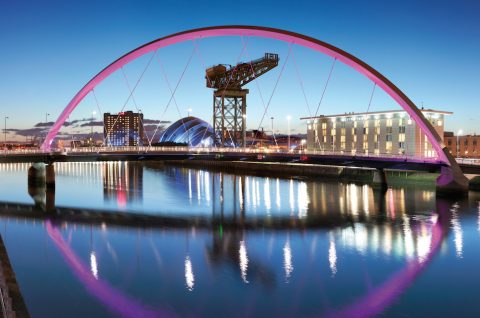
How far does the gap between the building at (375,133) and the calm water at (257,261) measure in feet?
84.7

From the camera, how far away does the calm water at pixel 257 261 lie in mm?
15875

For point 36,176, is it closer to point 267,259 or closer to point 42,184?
point 42,184

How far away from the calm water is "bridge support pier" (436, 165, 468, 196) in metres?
1.53

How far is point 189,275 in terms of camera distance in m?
19.2

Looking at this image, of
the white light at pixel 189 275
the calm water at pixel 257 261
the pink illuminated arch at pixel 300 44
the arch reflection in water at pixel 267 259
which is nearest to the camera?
the calm water at pixel 257 261

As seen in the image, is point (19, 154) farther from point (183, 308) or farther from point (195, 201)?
point (183, 308)

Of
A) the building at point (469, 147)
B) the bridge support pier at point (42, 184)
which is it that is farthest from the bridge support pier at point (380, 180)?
the building at point (469, 147)

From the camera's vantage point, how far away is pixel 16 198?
4325 cm

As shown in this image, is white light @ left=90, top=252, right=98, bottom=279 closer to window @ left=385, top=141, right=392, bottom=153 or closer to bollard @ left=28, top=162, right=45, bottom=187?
bollard @ left=28, top=162, right=45, bottom=187

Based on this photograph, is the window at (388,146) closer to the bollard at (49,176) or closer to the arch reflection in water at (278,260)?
the arch reflection in water at (278,260)

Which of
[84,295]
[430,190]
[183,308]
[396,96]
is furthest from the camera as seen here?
[430,190]

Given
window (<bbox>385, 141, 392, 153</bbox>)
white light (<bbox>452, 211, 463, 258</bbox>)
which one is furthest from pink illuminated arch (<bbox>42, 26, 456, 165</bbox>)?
window (<bbox>385, 141, 392, 153</bbox>)

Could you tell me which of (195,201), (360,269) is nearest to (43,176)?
(195,201)

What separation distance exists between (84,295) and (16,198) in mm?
30753
